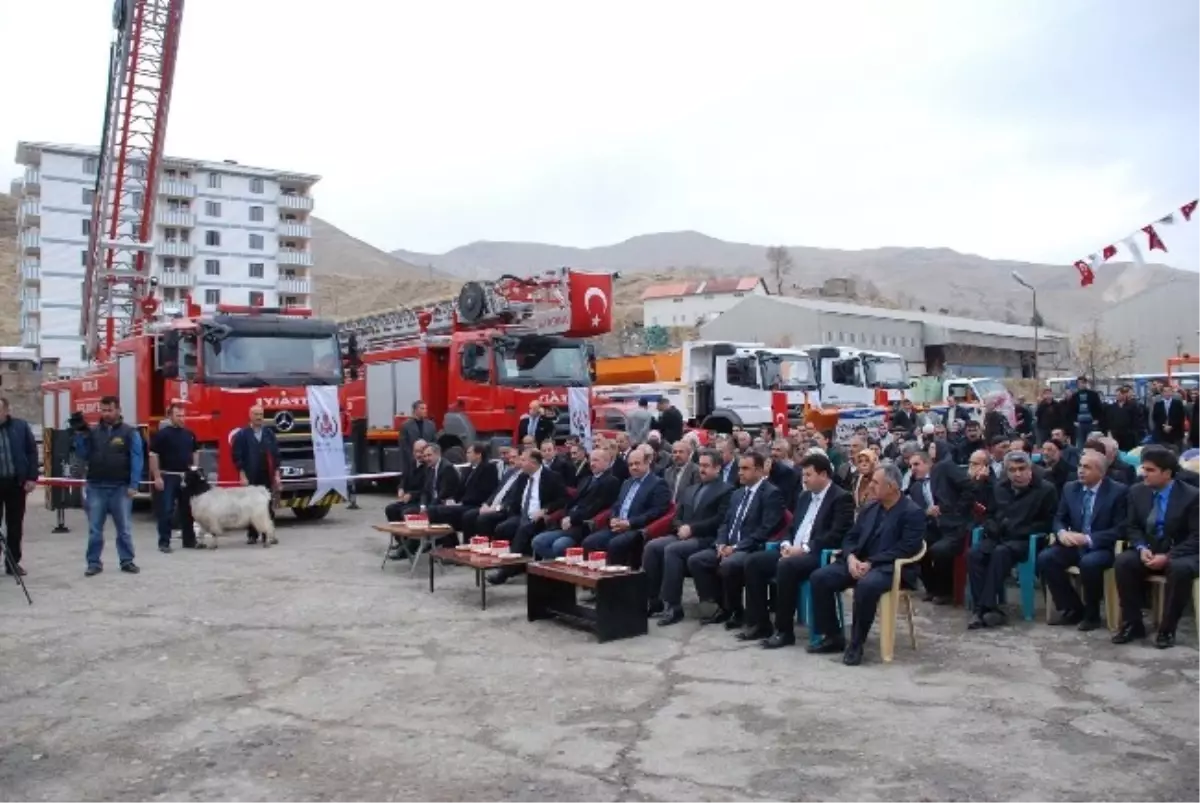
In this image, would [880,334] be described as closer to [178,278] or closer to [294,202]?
[294,202]

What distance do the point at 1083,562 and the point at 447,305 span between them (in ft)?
39.7

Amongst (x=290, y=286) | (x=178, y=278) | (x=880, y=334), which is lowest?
(x=880, y=334)

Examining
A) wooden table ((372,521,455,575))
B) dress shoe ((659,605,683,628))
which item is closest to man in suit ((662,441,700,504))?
dress shoe ((659,605,683,628))

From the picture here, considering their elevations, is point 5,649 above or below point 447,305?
below

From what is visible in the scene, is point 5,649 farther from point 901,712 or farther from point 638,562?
point 901,712

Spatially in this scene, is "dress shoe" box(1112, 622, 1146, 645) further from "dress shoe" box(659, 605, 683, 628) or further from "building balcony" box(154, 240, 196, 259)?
"building balcony" box(154, 240, 196, 259)

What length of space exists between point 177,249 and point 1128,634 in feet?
242

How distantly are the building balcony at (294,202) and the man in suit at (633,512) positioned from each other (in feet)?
242

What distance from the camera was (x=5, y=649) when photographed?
7.34 meters

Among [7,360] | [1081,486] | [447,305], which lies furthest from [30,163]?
[1081,486]

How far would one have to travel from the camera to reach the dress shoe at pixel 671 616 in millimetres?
7984

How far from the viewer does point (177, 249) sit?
72250 millimetres

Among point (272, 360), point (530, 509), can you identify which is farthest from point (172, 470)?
point (530, 509)

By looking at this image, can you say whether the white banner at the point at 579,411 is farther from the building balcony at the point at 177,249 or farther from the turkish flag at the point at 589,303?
the building balcony at the point at 177,249
